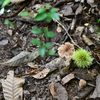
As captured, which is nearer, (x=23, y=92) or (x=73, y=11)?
→ (x=23, y=92)

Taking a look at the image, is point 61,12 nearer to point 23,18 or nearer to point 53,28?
point 53,28

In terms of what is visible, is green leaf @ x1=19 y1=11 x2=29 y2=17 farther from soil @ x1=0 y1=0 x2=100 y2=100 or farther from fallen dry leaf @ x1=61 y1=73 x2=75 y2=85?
fallen dry leaf @ x1=61 y1=73 x2=75 y2=85

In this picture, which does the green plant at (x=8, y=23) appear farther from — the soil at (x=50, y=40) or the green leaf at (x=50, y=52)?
the green leaf at (x=50, y=52)

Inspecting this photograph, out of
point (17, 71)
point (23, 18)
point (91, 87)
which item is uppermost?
point (23, 18)

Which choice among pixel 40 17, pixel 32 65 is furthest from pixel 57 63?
pixel 40 17

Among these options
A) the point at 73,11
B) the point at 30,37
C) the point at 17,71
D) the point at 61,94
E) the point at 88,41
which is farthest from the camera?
the point at 73,11

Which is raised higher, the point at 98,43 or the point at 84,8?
the point at 84,8

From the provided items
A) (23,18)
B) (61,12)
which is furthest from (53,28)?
(23,18)

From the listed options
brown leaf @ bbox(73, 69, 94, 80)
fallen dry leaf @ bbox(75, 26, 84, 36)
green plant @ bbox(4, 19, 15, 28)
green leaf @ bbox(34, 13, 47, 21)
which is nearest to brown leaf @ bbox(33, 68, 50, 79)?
brown leaf @ bbox(73, 69, 94, 80)
